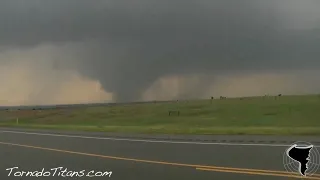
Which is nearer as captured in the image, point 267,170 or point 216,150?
point 267,170

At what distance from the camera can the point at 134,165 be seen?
12.1m

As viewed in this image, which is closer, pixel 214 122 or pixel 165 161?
pixel 165 161

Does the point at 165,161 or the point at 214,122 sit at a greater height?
the point at 165,161

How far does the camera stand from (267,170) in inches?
390

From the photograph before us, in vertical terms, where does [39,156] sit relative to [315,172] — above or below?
below

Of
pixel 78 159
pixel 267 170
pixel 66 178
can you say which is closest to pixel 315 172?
pixel 267 170

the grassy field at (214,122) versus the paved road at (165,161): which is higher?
the paved road at (165,161)

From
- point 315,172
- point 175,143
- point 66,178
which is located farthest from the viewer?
point 175,143

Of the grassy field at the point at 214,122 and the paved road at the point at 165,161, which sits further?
the grassy field at the point at 214,122

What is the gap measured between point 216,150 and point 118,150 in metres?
4.05

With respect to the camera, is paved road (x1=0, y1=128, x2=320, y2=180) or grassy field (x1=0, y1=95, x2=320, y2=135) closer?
paved road (x1=0, y1=128, x2=320, y2=180)

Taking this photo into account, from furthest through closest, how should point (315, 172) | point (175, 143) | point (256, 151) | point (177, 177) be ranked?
point (175, 143) → point (256, 151) → point (177, 177) → point (315, 172)

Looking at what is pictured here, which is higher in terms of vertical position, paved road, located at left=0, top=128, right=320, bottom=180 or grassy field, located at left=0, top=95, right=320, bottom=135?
paved road, located at left=0, top=128, right=320, bottom=180

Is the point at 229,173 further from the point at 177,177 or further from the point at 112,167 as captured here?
the point at 112,167
